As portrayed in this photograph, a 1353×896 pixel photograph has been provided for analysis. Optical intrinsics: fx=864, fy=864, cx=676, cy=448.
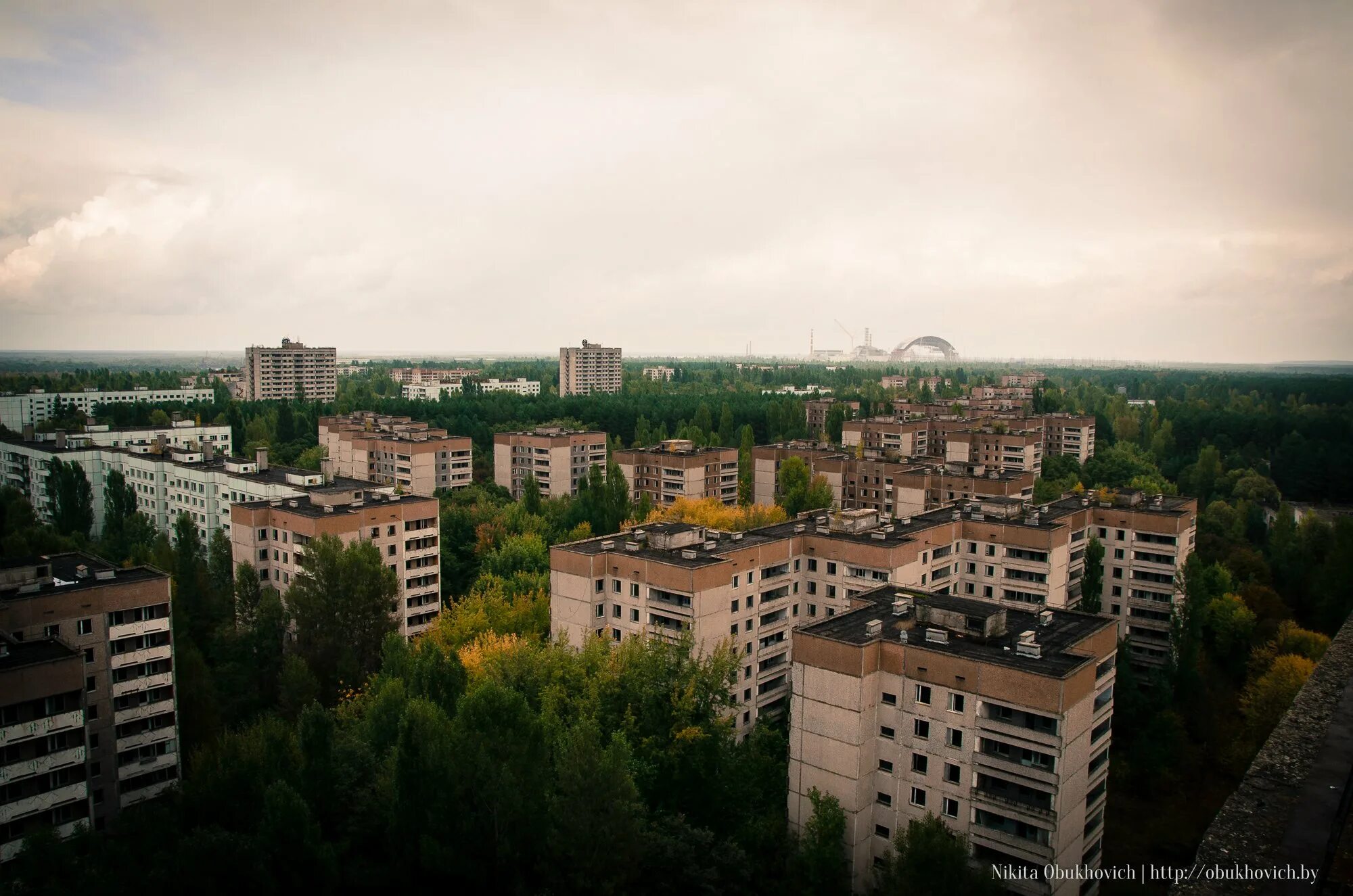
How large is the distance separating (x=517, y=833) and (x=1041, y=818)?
7.61m

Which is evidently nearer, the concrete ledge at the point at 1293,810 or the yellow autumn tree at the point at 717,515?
the concrete ledge at the point at 1293,810

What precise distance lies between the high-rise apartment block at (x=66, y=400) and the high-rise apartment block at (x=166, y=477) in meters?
4.41

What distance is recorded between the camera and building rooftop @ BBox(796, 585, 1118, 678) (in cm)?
1345

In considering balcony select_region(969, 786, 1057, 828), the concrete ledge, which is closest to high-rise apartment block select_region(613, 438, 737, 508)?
the concrete ledge

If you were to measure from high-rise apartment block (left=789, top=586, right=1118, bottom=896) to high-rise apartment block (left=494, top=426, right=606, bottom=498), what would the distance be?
93.7ft

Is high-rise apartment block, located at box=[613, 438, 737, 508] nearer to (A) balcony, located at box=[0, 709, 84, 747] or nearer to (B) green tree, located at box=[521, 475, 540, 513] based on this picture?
(B) green tree, located at box=[521, 475, 540, 513]

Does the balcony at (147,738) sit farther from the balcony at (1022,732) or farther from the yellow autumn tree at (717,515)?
the yellow autumn tree at (717,515)

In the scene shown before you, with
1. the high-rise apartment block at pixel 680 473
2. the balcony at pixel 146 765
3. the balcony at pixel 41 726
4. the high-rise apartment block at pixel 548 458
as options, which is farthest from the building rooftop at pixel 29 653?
the high-rise apartment block at pixel 548 458

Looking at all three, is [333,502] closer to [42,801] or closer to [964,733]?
[42,801]

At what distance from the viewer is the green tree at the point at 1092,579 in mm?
24891

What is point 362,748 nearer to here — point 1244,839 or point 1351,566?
point 1244,839

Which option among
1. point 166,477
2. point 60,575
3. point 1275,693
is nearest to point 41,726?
point 60,575

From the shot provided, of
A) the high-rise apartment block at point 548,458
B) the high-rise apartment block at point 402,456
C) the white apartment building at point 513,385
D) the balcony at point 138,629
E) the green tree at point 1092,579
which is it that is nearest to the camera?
the balcony at point 138,629

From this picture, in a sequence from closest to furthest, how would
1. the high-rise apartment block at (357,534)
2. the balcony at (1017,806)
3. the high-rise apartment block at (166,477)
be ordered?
the balcony at (1017,806) < the high-rise apartment block at (357,534) < the high-rise apartment block at (166,477)
